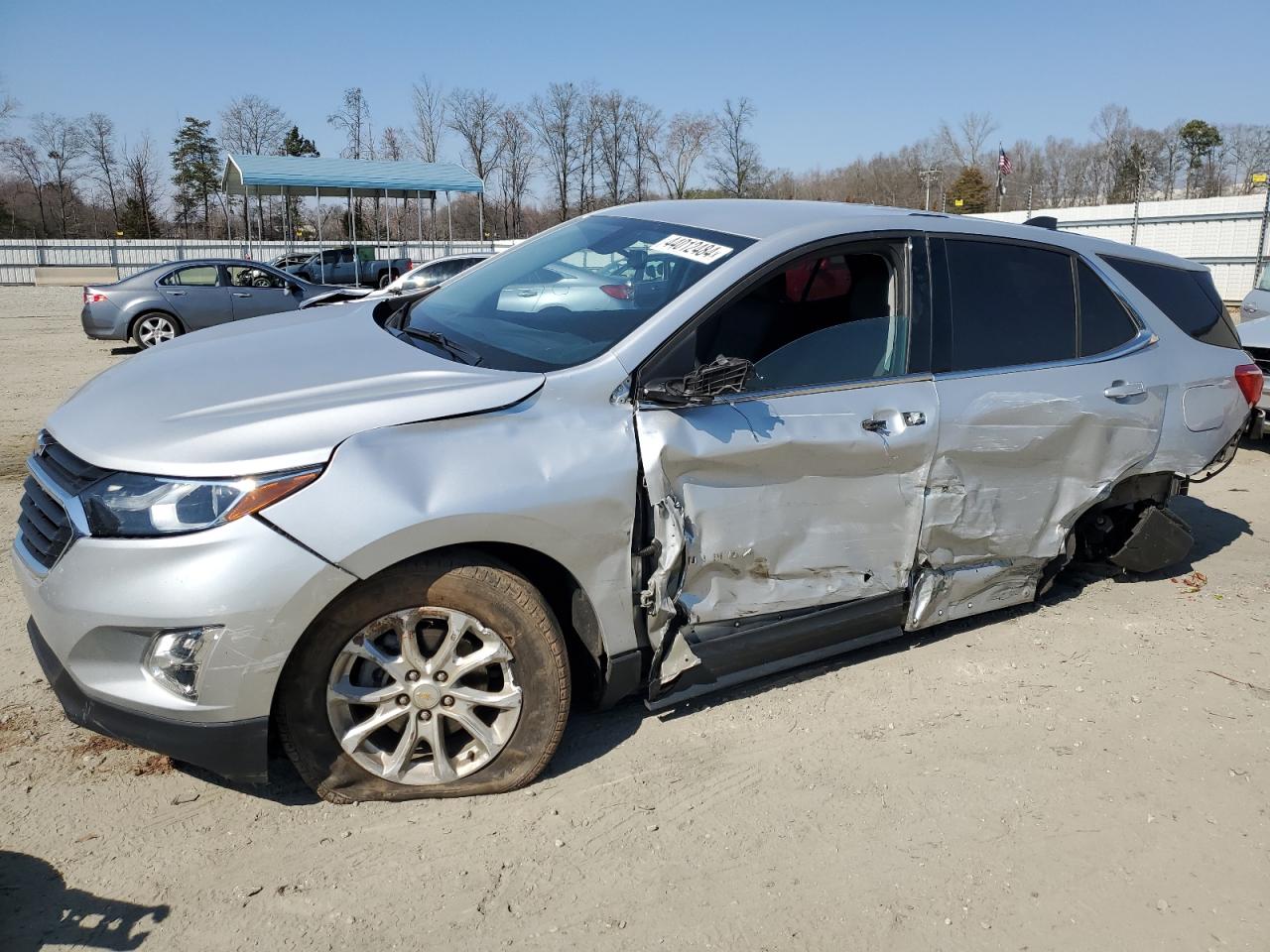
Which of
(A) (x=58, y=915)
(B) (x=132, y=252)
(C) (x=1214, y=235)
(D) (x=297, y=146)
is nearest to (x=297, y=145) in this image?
(D) (x=297, y=146)

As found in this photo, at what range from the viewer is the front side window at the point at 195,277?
15.0 m

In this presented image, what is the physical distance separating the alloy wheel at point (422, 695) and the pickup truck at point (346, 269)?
2377 centimetres

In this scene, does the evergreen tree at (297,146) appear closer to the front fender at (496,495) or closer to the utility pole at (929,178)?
the utility pole at (929,178)

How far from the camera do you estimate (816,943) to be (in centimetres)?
248

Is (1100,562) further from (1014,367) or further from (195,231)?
(195,231)

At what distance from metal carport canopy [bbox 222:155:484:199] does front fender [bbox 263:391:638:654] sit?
27.1 m

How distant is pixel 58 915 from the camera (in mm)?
2461

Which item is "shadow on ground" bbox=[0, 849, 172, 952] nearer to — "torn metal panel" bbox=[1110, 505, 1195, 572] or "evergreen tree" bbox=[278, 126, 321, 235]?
"torn metal panel" bbox=[1110, 505, 1195, 572]

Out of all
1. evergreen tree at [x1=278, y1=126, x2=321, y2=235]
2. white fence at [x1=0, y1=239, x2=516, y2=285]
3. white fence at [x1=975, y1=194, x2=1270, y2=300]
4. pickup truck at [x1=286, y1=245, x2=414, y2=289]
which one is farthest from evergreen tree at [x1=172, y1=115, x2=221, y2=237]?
white fence at [x1=975, y1=194, x2=1270, y2=300]

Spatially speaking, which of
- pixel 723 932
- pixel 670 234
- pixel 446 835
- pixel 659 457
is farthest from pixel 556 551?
pixel 670 234

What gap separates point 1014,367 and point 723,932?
252 centimetres

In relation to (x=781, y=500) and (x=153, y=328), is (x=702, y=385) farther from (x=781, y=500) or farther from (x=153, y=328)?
(x=153, y=328)

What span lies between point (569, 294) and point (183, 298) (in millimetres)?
13468

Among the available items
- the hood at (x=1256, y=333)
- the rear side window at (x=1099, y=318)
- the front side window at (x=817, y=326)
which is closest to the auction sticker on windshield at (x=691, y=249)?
the front side window at (x=817, y=326)
